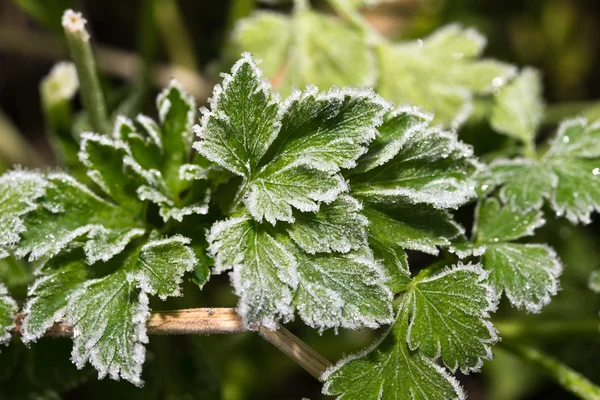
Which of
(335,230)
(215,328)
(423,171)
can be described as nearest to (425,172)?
(423,171)

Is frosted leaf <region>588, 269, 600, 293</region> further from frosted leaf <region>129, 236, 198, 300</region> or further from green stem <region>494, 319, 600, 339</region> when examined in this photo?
frosted leaf <region>129, 236, 198, 300</region>

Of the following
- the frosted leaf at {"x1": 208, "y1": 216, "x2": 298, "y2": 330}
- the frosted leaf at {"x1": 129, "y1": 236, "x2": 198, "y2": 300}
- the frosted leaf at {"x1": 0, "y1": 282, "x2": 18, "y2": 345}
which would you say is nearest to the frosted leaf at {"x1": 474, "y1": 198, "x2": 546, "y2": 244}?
the frosted leaf at {"x1": 208, "y1": 216, "x2": 298, "y2": 330}

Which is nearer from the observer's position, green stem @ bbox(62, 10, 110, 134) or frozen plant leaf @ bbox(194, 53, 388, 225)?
frozen plant leaf @ bbox(194, 53, 388, 225)

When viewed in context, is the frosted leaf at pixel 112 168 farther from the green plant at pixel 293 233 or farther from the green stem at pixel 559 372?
the green stem at pixel 559 372

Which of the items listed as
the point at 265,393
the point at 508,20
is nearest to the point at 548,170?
the point at 265,393

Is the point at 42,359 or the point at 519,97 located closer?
the point at 42,359

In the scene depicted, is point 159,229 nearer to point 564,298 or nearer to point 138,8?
point 564,298

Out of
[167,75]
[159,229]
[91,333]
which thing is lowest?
[91,333]
